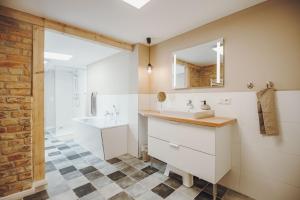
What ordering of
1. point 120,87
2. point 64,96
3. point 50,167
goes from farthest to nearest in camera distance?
point 64,96
point 120,87
point 50,167

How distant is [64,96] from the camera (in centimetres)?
514

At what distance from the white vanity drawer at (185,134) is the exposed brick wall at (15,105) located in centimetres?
167

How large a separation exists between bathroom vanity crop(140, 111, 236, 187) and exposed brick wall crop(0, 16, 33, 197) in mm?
1691

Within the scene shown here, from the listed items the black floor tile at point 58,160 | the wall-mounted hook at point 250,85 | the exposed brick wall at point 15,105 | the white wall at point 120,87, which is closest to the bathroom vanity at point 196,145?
the wall-mounted hook at point 250,85

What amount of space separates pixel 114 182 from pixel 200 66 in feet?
6.87

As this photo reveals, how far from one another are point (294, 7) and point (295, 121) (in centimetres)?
113

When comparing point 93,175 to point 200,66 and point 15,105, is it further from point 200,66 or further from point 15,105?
point 200,66

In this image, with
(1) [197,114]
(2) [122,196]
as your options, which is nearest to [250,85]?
(1) [197,114]

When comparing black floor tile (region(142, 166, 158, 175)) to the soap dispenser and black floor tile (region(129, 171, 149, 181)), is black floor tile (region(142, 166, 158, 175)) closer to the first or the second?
black floor tile (region(129, 171, 149, 181))

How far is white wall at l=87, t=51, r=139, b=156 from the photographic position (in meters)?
2.94

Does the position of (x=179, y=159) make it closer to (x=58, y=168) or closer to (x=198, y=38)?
(x=198, y=38)

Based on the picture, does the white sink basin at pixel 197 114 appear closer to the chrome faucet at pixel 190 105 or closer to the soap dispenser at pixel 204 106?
the soap dispenser at pixel 204 106

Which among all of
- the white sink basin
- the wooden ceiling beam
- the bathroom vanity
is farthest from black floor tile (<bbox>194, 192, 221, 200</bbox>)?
the wooden ceiling beam

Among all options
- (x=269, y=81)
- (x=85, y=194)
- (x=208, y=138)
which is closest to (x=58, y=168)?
(x=85, y=194)
